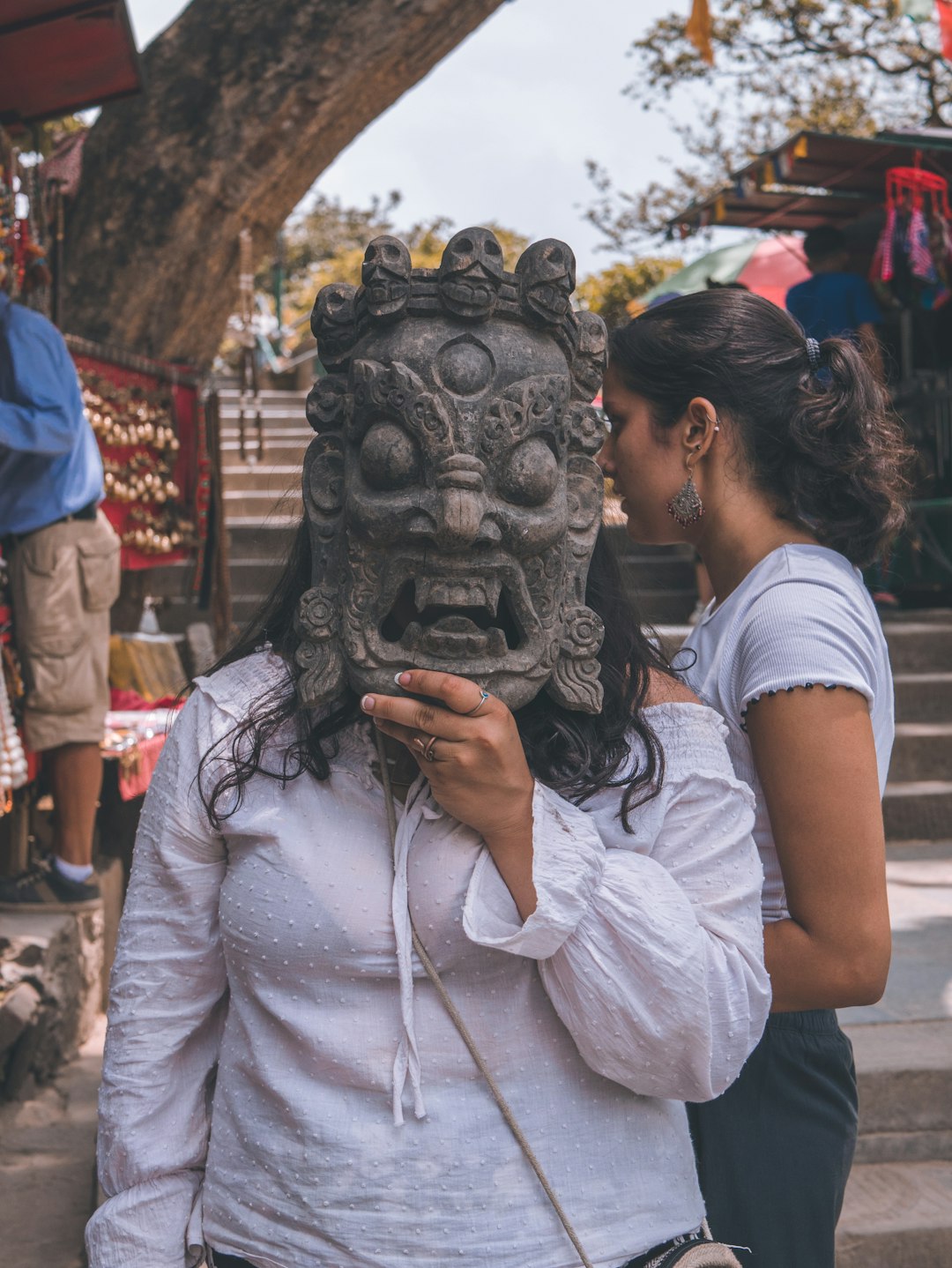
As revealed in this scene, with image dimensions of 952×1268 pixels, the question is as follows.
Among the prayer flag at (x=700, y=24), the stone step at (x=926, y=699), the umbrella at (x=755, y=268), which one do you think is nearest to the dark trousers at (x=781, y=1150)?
the stone step at (x=926, y=699)

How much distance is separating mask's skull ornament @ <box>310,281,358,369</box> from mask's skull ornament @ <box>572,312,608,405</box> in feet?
0.83

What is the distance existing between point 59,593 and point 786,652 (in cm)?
295

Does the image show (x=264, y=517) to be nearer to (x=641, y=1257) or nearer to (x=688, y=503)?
(x=688, y=503)

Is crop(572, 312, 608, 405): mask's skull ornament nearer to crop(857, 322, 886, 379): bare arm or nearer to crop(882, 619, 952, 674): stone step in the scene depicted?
crop(857, 322, 886, 379): bare arm

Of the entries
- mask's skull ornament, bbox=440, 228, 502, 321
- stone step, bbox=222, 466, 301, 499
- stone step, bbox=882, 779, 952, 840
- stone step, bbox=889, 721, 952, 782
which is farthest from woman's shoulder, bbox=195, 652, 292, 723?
stone step, bbox=222, 466, 301, 499

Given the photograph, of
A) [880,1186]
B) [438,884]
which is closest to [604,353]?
[438,884]

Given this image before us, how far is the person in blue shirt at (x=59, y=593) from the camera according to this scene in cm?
361

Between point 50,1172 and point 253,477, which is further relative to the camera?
point 253,477

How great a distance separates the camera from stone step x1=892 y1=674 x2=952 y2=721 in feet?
19.7

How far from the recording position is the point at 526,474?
1258mm

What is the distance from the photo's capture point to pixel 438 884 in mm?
1205

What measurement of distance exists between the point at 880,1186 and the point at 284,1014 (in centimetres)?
226

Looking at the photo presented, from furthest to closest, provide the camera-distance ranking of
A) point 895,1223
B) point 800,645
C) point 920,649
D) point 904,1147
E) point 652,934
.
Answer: point 920,649 < point 904,1147 < point 895,1223 < point 800,645 < point 652,934

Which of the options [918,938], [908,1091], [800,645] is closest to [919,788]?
[918,938]
